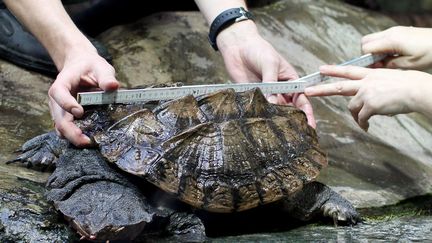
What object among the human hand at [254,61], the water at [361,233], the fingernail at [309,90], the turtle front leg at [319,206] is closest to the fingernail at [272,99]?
the human hand at [254,61]

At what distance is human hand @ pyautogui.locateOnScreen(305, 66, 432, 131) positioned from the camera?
2260 mm

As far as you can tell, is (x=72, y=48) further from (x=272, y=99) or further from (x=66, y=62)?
(x=272, y=99)

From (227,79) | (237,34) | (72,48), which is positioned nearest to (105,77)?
(72,48)

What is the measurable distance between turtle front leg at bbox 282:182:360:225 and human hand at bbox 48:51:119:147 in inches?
31.4

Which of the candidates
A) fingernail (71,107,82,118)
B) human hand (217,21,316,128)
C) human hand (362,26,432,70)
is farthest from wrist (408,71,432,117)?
fingernail (71,107,82,118)

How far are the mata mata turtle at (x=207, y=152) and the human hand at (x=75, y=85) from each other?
6 cm

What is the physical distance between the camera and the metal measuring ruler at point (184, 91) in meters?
2.09

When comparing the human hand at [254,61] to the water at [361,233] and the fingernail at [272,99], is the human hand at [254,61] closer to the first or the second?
the fingernail at [272,99]

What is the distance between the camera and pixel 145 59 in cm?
344

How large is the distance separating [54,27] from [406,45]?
144 cm

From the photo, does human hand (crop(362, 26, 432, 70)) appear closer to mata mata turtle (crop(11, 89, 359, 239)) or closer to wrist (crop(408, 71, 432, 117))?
wrist (crop(408, 71, 432, 117))

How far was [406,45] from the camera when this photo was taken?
263 cm

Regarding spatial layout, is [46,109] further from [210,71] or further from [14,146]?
[210,71]

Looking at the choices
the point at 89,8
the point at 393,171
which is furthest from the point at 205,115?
the point at 89,8
